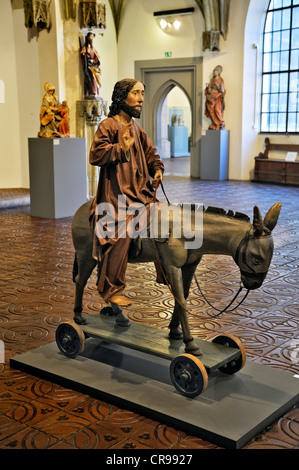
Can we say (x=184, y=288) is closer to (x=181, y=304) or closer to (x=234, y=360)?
(x=181, y=304)

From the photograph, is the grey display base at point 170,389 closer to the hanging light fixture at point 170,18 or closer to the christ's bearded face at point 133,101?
the christ's bearded face at point 133,101

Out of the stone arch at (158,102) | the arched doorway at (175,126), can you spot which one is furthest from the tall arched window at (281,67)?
the arched doorway at (175,126)

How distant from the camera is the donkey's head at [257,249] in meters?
3.46

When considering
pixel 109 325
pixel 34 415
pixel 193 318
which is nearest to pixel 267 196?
pixel 193 318

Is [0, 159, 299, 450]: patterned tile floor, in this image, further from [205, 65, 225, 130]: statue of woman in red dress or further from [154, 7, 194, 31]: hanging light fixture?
[154, 7, 194, 31]: hanging light fixture

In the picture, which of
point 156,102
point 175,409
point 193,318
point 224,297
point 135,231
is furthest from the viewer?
point 156,102

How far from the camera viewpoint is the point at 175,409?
3.39 meters

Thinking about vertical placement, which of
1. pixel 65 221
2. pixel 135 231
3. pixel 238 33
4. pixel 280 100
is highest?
pixel 238 33

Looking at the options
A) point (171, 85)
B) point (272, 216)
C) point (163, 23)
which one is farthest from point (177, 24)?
point (272, 216)

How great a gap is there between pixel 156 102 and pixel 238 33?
3.76 meters

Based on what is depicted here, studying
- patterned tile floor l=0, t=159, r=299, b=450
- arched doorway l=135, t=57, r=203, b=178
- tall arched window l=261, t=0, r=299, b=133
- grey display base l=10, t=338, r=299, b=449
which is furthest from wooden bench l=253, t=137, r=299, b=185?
grey display base l=10, t=338, r=299, b=449

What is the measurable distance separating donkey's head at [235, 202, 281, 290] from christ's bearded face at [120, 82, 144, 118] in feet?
3.80

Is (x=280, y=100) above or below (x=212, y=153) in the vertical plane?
above

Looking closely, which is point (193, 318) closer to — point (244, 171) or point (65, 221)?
point (65, 221)
